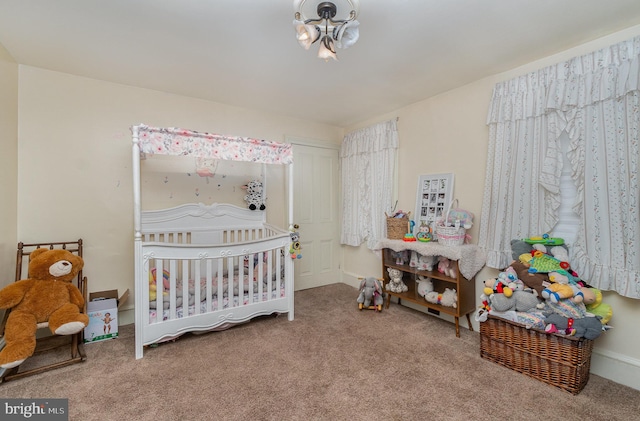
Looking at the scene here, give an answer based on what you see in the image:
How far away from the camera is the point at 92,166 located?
102 inches

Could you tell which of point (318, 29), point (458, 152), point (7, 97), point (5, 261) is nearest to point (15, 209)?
point (5, 261)

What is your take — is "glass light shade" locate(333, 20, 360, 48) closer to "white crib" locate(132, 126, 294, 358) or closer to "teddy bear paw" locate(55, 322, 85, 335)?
"white crib" locate(132, 126, 294, 358)

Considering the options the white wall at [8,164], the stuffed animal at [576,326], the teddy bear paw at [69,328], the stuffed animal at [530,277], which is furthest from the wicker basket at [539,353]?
the white wall at [8,164]

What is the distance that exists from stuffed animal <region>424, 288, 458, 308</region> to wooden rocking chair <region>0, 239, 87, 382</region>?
285 centimetres

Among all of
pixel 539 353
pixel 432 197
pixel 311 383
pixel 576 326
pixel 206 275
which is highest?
pixel 432 197

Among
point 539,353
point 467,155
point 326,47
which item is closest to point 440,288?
point 539,353

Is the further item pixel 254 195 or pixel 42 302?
pixel 254 195

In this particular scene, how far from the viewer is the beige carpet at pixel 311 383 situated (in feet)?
5.03

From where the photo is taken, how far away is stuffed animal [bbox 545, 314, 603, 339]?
1.65 metres

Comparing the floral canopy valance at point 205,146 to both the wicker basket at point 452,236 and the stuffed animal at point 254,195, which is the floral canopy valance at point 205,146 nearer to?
the stuffed animal at point 254,195

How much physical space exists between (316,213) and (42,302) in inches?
112

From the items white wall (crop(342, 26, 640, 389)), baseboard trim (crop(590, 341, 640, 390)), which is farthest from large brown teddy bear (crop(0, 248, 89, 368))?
baseboard trim (crop(590, 341, 640, 390))

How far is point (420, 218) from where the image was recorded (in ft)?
9.99

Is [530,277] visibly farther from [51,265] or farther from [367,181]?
[51,265]
